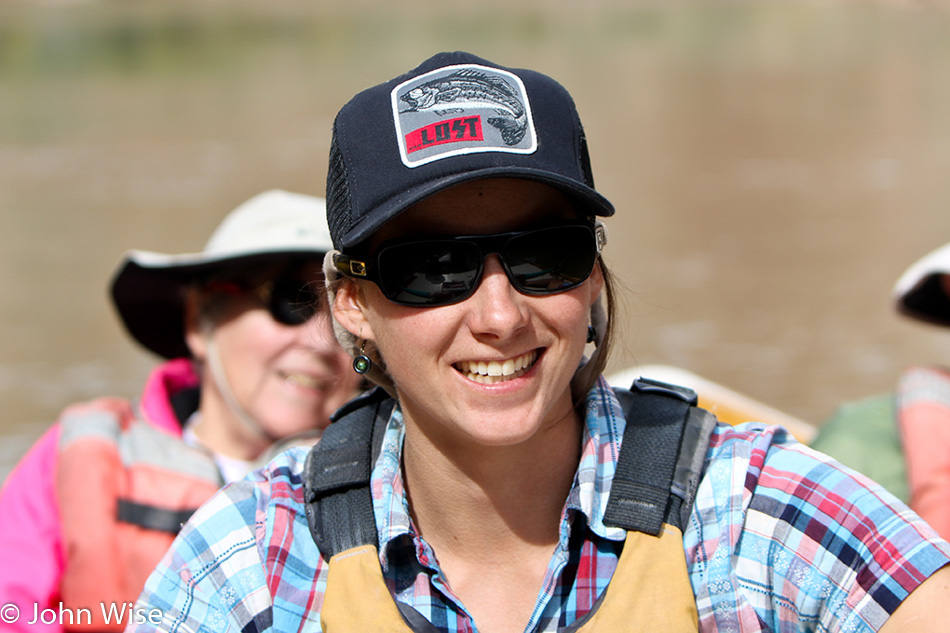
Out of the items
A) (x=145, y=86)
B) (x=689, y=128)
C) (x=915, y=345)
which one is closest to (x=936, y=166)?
(x=689, y=128)

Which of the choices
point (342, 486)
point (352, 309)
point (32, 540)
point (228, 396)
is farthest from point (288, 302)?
point (342, 486)

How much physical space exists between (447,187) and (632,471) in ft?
1.97

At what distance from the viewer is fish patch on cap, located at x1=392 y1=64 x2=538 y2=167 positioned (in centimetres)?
168

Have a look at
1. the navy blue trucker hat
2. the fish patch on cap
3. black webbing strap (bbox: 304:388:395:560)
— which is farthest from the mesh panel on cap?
black webbing strap (bbox: 304:388:395:560)

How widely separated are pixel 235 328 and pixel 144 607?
156 cm

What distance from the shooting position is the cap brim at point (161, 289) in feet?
10.9

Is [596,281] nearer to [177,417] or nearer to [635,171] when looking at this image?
[177,417]

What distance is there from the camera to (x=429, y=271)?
5.78 ft

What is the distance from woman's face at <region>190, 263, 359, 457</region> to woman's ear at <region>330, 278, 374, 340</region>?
4.05 feet

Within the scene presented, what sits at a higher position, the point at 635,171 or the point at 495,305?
the point at 635,171

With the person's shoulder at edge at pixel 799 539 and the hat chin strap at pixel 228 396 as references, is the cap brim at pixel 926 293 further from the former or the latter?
the hat chin strap at pixel 228 396

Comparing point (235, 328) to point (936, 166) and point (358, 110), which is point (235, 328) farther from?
point (936, 166)

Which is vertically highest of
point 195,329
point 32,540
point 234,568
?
point 195,329

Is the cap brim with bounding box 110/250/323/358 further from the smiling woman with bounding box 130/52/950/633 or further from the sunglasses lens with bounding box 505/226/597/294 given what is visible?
the sunglasses lens with bounding box 505/226/597/294
